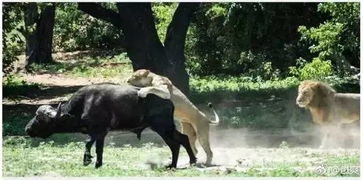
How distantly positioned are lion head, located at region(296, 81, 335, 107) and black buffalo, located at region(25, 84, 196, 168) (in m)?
2.84

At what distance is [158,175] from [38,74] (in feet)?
59.4

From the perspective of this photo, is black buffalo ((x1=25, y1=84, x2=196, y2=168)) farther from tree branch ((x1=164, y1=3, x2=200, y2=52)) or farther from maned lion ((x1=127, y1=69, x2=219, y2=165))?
tree branch ((x1=164, y1=3, x2=200, y2=52))

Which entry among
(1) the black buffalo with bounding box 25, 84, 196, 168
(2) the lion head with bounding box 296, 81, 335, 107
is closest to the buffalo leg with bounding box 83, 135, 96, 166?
(1) the black buffalo with bounding box 25, 84, 196, 168

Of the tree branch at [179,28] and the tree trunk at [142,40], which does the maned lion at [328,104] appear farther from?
the tree branch at [179,28]

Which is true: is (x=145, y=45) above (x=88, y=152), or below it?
above

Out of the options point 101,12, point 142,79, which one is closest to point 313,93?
point 142,79

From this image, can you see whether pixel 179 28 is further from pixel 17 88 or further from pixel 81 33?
pixel 81 33

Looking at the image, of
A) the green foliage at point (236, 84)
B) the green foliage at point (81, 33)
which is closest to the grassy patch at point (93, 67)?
the green foliage at point (81, 33)

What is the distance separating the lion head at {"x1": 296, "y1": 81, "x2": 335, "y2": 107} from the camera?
35.4 feet

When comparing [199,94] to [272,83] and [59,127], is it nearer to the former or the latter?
[272,83]

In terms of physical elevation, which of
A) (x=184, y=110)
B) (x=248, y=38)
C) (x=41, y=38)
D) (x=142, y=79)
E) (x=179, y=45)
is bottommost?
(x=184, y=110)

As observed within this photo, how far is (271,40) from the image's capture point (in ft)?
75.5

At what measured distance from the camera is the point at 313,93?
10.8 metres

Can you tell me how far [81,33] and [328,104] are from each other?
2419 centimetres
